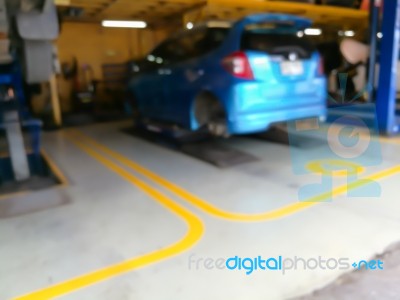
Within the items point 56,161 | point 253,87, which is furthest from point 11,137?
point 253,87

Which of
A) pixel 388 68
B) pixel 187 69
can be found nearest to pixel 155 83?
pixel 187 69

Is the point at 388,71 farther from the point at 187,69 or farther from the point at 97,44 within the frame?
the point at 97,44

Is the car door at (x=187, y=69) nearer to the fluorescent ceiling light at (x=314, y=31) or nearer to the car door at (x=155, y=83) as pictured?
the car door at (x=155, y=83)

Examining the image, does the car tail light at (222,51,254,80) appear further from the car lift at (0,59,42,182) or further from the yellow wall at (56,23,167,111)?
the yellow wall at (56,23,167,111)

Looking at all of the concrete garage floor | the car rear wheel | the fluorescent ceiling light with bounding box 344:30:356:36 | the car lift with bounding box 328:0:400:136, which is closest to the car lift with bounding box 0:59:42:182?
the concrete garage floor

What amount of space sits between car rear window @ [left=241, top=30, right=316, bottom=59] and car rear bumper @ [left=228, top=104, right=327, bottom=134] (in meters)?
0.69

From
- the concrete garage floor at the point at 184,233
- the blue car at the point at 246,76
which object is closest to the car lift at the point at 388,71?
the concrete garage floor at the point at 184,233

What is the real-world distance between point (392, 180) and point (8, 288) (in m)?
3.66

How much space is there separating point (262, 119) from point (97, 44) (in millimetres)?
8169

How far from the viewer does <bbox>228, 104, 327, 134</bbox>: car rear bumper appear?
3.96 m

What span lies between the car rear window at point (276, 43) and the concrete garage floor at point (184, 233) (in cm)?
143

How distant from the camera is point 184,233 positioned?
266 centimetres

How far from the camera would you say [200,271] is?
2.17 metres

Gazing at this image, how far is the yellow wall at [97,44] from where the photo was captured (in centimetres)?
1005
